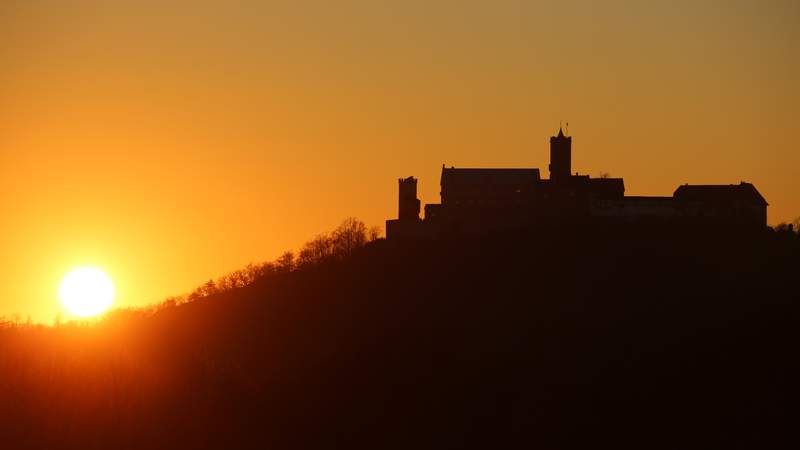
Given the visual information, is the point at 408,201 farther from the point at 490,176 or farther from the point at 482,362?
the point at 482,362

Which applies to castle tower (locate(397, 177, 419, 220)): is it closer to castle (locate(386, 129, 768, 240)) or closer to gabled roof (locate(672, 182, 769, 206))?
castle (locate(386, 129, 768, 240))

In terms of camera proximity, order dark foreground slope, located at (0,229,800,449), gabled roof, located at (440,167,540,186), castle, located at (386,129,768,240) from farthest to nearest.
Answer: gabled roof, located at (440,167,540,186)
castle, located at (386,129,768,240)
dark foreground slope, located at (0,229,800,449)

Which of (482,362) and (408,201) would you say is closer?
(482,362)

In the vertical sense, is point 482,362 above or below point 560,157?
below

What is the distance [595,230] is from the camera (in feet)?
523

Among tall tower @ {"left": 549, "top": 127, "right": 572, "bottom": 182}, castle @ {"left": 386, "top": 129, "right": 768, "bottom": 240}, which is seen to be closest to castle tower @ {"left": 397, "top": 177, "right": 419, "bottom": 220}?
castle @ {"left": 386, "top": 129, "right": 768, "bottom": 240}

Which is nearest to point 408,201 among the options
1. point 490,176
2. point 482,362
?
point 490,176

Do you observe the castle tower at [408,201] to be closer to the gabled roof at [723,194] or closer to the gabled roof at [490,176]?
the gabled roof at [490,176]

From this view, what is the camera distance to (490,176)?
542 feet

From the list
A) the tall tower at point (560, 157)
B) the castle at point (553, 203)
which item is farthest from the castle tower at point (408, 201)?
the tall tower at point (560, 157)

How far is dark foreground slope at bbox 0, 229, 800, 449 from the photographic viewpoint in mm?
145500

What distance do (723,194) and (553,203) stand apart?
1352 centimetres

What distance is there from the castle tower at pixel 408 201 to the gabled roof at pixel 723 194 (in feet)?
68.9

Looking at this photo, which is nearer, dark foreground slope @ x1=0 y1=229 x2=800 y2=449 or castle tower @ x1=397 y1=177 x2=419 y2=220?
dark foreground slope @ x1=0 y1=229 x2=800 y2=449
